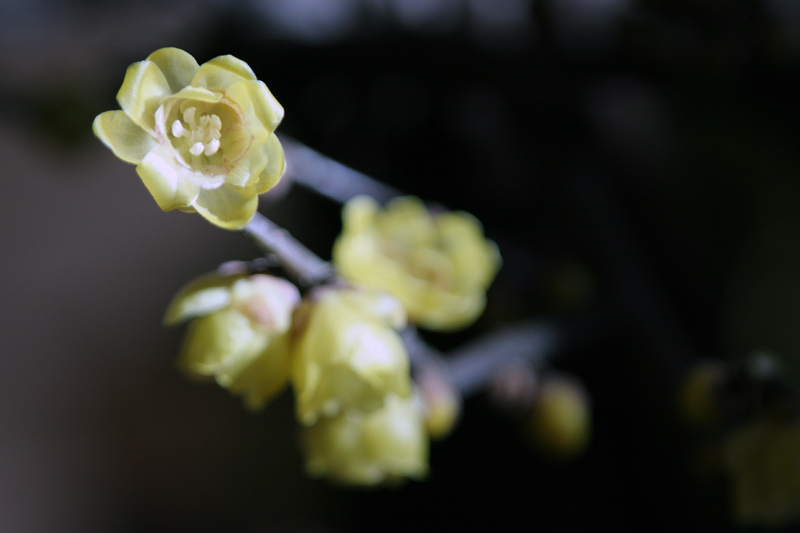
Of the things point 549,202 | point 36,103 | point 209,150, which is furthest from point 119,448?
point 209,150

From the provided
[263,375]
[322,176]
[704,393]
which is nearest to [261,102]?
[263,375]

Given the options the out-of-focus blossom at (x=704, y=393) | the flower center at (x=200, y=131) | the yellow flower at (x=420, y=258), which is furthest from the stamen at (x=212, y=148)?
the out-of-focus blossom at (x=704, y=393)

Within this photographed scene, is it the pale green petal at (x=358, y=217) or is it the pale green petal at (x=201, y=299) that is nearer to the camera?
the pale green petal at (x=201, y=299)

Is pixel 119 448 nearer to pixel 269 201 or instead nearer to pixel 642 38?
pixel 269 201

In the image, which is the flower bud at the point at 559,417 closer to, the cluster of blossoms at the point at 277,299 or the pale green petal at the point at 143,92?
the cluster of blossoms at the point at 277,299

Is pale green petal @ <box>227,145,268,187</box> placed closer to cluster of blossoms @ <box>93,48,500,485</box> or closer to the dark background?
cluster of blossoms @ <box>93,48,500,485</box>

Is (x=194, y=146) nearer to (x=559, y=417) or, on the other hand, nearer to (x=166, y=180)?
(x=166, y=180)

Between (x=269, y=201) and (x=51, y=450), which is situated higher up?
(x=269, y=201)
